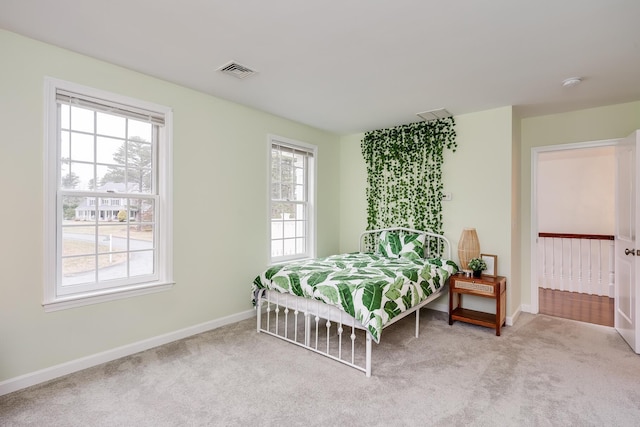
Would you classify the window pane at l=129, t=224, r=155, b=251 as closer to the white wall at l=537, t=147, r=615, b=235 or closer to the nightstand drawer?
the nightstand drawer

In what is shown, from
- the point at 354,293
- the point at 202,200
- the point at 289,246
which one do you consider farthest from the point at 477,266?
the point at 202,200

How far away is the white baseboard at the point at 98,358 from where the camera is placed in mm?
2285

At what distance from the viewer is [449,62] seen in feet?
8.70

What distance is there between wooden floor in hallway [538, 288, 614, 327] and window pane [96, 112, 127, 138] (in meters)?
5.37

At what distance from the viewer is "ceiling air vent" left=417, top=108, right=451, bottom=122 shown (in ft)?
12.8

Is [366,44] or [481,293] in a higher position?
[366,44]

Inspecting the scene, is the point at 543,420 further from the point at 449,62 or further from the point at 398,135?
the point at 398,135

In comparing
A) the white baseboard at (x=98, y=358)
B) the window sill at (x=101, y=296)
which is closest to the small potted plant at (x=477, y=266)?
Answer: the white baseboard at (x=98, y=358)

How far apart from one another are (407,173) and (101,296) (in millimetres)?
3841

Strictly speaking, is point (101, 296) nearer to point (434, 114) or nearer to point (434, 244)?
point (434, 244)

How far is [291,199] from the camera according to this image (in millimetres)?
4535

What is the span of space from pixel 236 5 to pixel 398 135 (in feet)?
10.3

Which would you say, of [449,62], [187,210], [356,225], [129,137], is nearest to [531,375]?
[449,62]

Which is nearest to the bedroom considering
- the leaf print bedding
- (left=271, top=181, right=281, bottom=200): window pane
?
(left=271, top=181, right=281, bottom=200): window pane
